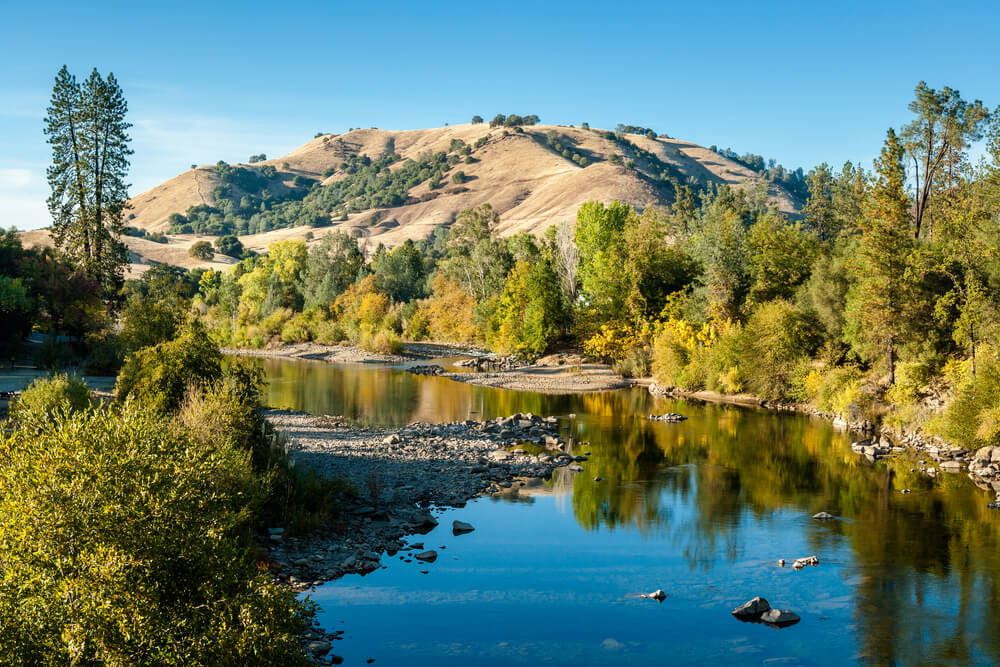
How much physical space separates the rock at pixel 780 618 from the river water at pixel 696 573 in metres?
0.16

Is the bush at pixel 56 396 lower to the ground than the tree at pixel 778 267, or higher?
lower

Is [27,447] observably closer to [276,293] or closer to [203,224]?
[276,293]

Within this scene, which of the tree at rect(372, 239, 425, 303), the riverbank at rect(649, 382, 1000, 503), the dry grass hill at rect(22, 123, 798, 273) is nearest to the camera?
the riverbank at rect(649, 382, 1000, 503)

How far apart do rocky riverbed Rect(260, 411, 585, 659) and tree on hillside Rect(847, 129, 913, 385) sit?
46.0ft

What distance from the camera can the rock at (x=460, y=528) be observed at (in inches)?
666

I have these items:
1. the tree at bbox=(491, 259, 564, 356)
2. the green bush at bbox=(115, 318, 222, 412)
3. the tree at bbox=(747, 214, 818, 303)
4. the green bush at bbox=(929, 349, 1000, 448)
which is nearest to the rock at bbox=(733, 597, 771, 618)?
the green bush at bbox=(115, 318, 222, 412)

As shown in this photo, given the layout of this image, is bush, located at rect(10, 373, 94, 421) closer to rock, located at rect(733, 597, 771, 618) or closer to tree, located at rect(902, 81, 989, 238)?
rock, located at rect(733, 597, 771, 618)

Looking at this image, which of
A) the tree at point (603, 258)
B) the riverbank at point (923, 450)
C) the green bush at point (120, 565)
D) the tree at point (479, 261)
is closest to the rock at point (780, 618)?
the green bush at point (120, 565)

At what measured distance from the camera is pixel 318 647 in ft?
36.7

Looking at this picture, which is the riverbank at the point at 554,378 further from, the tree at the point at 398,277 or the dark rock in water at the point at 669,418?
the tree at the point at 398,277

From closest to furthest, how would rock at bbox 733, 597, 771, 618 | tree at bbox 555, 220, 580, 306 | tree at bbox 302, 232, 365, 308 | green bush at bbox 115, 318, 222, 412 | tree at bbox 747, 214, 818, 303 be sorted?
rock at bbox 733, 597, 771, 618 → green bush at bbox 115, 318, 222, 412 → tree at bbox 747, 214, 818, 303 → tree at bbox 555, 220, 580, 306 → tree at bbox 302, 232, 365, 308

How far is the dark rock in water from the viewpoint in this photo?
3199 cm

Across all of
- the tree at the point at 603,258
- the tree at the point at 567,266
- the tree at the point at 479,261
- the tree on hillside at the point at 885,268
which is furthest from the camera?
the tree at the point at 479,261

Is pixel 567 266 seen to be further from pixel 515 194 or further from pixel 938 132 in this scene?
pixel 515 194
